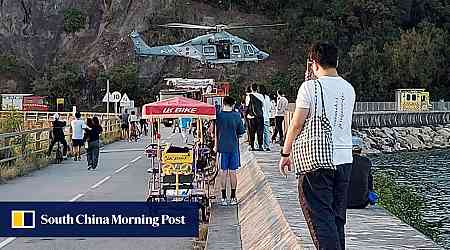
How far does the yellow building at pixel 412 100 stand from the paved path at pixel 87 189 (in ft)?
175

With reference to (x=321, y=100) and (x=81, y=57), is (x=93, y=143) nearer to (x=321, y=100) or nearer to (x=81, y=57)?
(x=321, y=100)

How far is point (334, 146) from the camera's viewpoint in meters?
7.04

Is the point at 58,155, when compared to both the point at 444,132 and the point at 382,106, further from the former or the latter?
the point at 382,106

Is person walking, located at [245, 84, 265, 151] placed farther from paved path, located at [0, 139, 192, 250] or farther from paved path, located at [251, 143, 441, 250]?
paved path, located at [251, 143, 441, 250]

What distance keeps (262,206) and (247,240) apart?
1078 mm

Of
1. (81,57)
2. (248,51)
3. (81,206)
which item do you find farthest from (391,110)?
(81,206)

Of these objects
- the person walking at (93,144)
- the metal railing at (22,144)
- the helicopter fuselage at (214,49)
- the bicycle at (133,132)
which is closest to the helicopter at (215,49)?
the helicopter fuselage at (214,49)

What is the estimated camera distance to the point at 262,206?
1220 centimetres

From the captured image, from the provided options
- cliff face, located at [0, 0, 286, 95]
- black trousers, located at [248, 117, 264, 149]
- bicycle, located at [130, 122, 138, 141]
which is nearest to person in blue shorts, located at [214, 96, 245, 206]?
black trousers, located at [248, 117, 264, 149]

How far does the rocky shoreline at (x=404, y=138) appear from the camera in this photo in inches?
2734

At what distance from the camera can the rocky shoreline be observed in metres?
69.4

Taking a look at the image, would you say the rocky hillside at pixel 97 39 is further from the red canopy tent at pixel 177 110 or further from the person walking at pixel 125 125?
the red canopy tent at pixel 177 110

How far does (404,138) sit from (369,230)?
215 ft

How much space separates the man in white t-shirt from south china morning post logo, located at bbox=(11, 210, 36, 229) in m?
6.83
